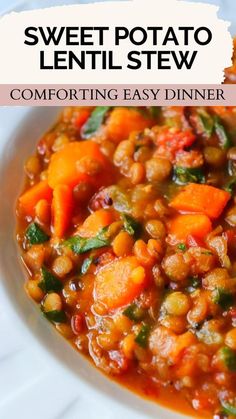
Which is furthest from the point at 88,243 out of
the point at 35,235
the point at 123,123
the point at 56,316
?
the point at 123,123

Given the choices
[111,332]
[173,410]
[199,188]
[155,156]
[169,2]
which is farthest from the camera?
[169,2]

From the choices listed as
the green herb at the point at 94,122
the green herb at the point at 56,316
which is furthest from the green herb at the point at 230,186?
the green herb at the point at 56,316

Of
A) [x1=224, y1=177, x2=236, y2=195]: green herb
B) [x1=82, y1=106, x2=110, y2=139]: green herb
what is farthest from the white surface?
[x1=224, y1=177, x2=236, y2=195]: green herb

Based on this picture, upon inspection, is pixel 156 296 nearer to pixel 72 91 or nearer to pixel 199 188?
pixel 199 188

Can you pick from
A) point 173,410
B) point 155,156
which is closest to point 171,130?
point 155,156

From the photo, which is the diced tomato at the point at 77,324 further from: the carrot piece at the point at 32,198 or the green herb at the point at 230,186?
the green herb at the point at 230,186

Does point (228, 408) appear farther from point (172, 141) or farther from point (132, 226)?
point (172, 141)
